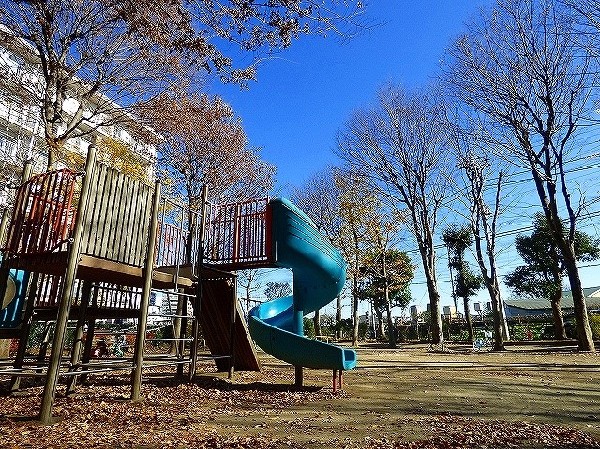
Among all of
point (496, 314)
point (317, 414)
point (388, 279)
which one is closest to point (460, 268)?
point (388, 279)

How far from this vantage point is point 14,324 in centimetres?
617

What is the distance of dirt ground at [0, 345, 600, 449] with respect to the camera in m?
3.58

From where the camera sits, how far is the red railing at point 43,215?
489cm

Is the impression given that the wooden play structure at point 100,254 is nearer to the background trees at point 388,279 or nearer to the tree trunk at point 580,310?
the tree trunk at point 580,310

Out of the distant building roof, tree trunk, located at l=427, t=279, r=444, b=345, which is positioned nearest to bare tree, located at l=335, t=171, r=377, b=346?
tree trunk, located at l=427, t=279, r=444, b=345

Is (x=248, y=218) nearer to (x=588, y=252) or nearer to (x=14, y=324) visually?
(x=14, y=324)

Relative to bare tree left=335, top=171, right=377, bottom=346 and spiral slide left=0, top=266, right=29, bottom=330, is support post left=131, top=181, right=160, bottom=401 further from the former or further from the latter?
bare tree left=335, top=171, right=377, bottom=346

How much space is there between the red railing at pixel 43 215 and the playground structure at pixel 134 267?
0.5 inches

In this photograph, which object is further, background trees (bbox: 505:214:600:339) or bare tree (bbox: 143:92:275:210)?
background trees (bbox: 505:214:600:339)

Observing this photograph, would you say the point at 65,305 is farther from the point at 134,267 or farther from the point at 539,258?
the point at 539,258

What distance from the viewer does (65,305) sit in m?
4.40

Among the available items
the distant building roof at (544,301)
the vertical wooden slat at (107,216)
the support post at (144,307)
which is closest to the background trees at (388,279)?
the support post at (144,307)

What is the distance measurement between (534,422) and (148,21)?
720cm

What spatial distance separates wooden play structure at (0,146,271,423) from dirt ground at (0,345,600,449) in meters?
0.44
